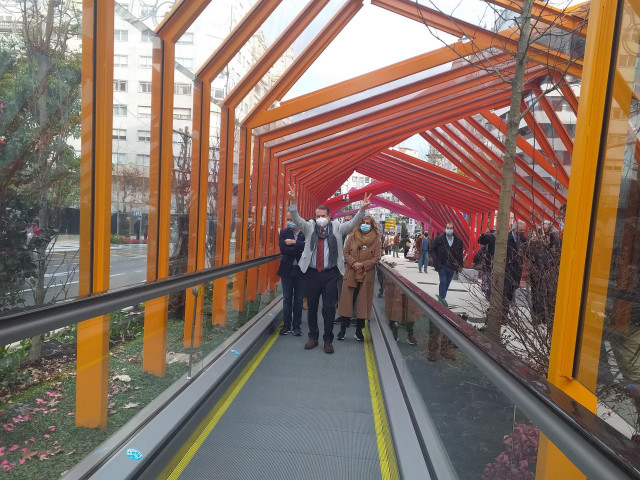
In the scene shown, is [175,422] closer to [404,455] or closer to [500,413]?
[404,455]

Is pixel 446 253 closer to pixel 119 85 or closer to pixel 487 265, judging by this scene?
pixel 487 265

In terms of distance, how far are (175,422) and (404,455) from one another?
1398 millimetres

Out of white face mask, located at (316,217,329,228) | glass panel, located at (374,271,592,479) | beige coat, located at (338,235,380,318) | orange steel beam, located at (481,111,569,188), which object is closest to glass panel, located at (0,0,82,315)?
glass panel, located at (374,271,592,479)

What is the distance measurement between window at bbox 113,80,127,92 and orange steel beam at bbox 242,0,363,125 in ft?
12.9

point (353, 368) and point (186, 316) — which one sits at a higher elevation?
point (186, 316)

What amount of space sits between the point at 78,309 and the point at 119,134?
175 cm

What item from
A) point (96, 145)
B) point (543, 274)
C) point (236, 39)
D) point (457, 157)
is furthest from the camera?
point (457, 157)

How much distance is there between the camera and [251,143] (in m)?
8.29

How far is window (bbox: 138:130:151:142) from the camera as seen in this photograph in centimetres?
395

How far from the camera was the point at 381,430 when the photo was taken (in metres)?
3.62

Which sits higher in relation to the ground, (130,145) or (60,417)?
(130,145)

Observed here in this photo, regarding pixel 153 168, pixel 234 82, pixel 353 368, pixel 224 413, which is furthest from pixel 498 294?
pixel 234 82

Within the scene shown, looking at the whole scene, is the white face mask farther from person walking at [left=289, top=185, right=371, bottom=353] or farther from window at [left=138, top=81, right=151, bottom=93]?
window at [left=138, top=81, right=151, bottom=93]

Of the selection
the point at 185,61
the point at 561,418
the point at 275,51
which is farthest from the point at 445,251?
the point at 561,418
